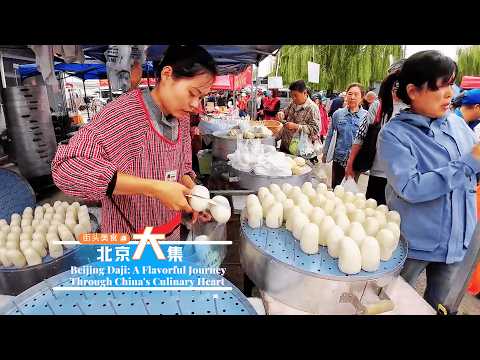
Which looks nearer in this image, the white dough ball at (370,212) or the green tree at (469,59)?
the green tree at (469,59)

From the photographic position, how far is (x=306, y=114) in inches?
93.1

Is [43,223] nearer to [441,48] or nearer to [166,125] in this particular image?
[166,125]

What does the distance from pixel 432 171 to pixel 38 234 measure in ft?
3.66

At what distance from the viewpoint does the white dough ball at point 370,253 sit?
26.2 inches

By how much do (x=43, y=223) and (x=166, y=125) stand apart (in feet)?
1.74

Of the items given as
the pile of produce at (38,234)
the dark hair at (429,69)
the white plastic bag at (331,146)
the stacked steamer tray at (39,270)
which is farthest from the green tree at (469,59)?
the white plastic bag at (331,146)

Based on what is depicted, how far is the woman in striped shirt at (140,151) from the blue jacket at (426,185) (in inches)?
21.3

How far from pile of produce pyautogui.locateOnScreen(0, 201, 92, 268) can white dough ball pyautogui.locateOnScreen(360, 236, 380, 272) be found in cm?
80

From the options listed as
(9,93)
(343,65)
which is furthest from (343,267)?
(9,93)

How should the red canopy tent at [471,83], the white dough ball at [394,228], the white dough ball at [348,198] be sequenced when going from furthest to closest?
the red canopy tent at [471,83], the white dough ball at [348,198], the white dough ball at [394,228]

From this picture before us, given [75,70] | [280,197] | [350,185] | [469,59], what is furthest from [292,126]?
[75,70]

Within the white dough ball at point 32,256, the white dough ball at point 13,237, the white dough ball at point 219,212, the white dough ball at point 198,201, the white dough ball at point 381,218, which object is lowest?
the white dough ball at point 32,256

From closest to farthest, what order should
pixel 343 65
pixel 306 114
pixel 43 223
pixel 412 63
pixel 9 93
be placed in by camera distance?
pixel 412 63, pixel 43 223, pixel 343 65, pixel 9 93, pixel 306 114

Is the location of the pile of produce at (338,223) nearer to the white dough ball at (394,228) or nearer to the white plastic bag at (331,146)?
the white dough ball at (394,228)
